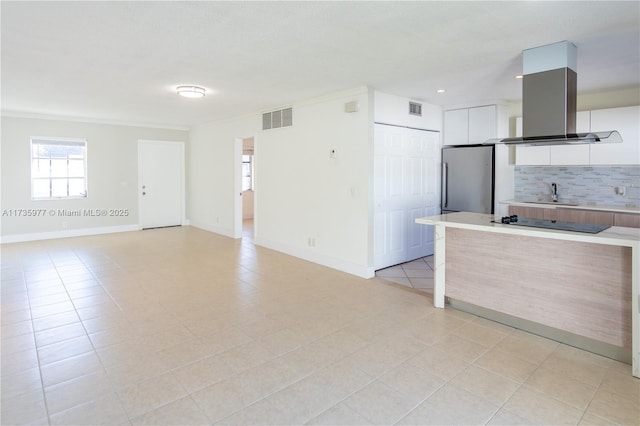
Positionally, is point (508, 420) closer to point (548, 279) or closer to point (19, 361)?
point (548, 279)

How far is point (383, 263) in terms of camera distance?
5230 millimetres

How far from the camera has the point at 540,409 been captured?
216cm

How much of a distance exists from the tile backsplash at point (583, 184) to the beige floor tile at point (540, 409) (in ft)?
13.0

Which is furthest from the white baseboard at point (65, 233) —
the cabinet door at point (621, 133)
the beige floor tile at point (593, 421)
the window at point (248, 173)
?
the cabinet door at point (621, 133)

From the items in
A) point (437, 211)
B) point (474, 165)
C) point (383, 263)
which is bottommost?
point (383, 263)

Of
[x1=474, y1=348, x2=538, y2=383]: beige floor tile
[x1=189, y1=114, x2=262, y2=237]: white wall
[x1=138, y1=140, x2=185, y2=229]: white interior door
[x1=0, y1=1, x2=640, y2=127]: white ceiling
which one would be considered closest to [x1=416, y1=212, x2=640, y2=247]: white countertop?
[x1=474, y1=348, x2=538, y2=383]: beige floor tile

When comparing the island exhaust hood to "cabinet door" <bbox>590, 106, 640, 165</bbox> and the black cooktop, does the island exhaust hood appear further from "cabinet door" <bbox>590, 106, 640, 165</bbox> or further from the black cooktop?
"cabinet door" <bbox>590, 106, 640, 165</bbox>

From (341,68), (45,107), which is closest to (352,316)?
(341,68)

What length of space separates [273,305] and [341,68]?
2616 millimetres

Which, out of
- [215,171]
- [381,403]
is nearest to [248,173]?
[215,171]

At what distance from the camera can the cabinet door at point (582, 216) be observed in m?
4.67

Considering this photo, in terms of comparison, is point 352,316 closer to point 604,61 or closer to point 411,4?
point 411,4

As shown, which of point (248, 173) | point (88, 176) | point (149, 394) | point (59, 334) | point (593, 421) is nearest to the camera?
point (593, 421)

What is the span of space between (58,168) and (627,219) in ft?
32.1
